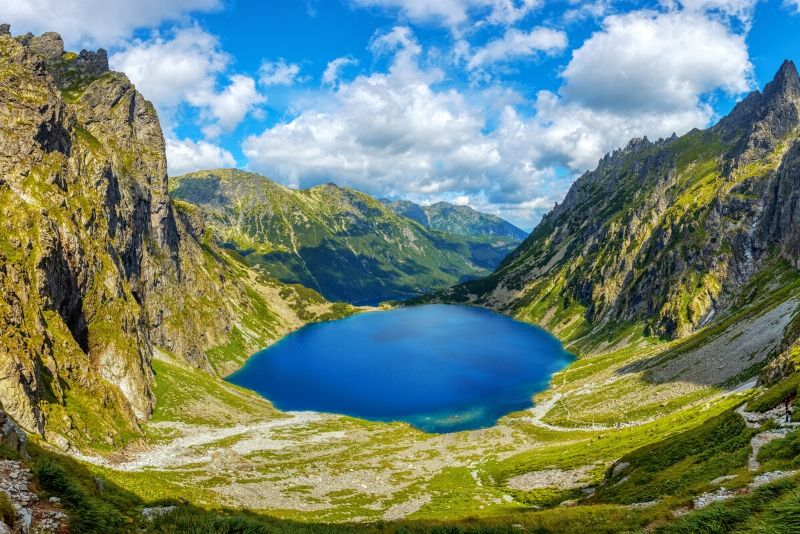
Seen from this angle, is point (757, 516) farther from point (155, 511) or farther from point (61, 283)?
point (61, 283)

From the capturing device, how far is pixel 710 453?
A: 133ft

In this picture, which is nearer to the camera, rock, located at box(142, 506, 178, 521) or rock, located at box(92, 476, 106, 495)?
rock, located at box(142, 506, 178, 521)

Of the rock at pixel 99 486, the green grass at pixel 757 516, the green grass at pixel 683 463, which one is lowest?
the green grass at pixel 683 463

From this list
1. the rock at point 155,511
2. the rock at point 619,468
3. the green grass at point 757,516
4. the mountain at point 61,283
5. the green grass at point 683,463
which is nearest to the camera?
the green grass at point 757,516

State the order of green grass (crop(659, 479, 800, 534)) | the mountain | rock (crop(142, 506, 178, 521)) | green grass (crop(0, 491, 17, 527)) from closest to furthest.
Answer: green grass (crop(659, 479, 800, 534)) < green grass (crop(0, 491, 17, 527)) < rock (crop(142, 506, 178, 521)) < the mountain

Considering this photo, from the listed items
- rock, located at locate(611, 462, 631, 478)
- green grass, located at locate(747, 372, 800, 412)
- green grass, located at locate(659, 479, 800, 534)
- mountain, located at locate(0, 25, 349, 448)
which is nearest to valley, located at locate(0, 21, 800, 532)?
green grass, located at locate(659, 479, 800, 534)

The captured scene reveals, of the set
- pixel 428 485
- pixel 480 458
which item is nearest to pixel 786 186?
pixel 480 458

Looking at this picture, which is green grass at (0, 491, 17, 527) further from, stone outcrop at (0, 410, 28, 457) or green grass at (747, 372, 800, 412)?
green grass at (747, 372, 800, 412)

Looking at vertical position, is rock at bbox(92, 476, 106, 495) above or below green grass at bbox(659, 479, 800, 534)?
below

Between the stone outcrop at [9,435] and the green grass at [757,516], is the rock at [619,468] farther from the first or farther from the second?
the stone outcrop at [9,435]

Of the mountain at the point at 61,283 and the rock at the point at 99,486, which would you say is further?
the mountain at the point at 61,283

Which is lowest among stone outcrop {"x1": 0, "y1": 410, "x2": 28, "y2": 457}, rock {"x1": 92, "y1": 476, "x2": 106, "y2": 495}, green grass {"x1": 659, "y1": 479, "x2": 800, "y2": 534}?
rock {"x1": 92, "y1": 476, "x2": 106, "y2": 495}

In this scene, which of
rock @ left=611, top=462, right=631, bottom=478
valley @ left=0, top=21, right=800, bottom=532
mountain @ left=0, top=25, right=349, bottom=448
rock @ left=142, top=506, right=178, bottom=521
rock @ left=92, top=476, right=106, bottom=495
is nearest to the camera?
rock @ left=142, top=506, right=178, bottom=521

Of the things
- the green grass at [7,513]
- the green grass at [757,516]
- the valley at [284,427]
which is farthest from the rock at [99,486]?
the green grass at [757,516]
